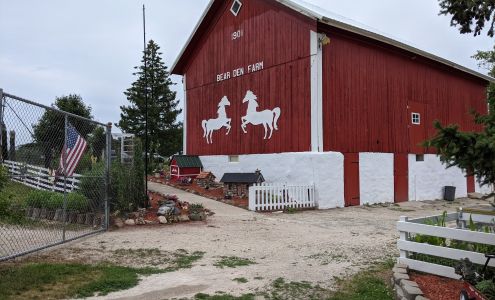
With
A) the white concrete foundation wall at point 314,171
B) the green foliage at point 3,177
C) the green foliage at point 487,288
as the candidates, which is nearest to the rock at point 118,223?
the green foliage at point 3,177

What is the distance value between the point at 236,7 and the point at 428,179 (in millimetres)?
12355

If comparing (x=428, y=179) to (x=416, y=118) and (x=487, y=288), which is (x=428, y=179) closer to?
(x=416, y=118)

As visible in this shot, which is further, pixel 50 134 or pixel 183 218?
pixel 183 218

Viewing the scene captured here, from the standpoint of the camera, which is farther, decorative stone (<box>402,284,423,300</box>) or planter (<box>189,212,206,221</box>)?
planter (<box>189,212,206,221</box>)

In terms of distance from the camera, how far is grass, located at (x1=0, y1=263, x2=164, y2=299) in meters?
6.00

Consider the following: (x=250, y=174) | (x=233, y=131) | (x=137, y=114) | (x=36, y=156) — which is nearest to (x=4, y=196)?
(x=36, y=156)

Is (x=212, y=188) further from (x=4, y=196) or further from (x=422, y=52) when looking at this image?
(x=4, y=196)

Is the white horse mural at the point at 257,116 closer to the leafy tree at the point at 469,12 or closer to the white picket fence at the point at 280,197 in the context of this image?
the white picket fence at the point at 280,197

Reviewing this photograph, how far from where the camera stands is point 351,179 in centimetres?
1859

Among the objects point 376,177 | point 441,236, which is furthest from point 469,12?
point 376,177

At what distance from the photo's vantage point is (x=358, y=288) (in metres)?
6.40

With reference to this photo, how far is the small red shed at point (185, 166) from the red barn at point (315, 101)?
555 mm

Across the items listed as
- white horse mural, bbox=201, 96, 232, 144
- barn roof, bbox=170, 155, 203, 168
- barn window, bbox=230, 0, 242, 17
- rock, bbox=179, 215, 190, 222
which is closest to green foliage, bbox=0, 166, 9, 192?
rock, bbox=179, 215, 190, 222

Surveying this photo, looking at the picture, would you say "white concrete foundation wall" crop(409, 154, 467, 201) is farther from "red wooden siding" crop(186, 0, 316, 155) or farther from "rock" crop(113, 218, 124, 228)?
"rock" crop(113, 218, 124, 228)
